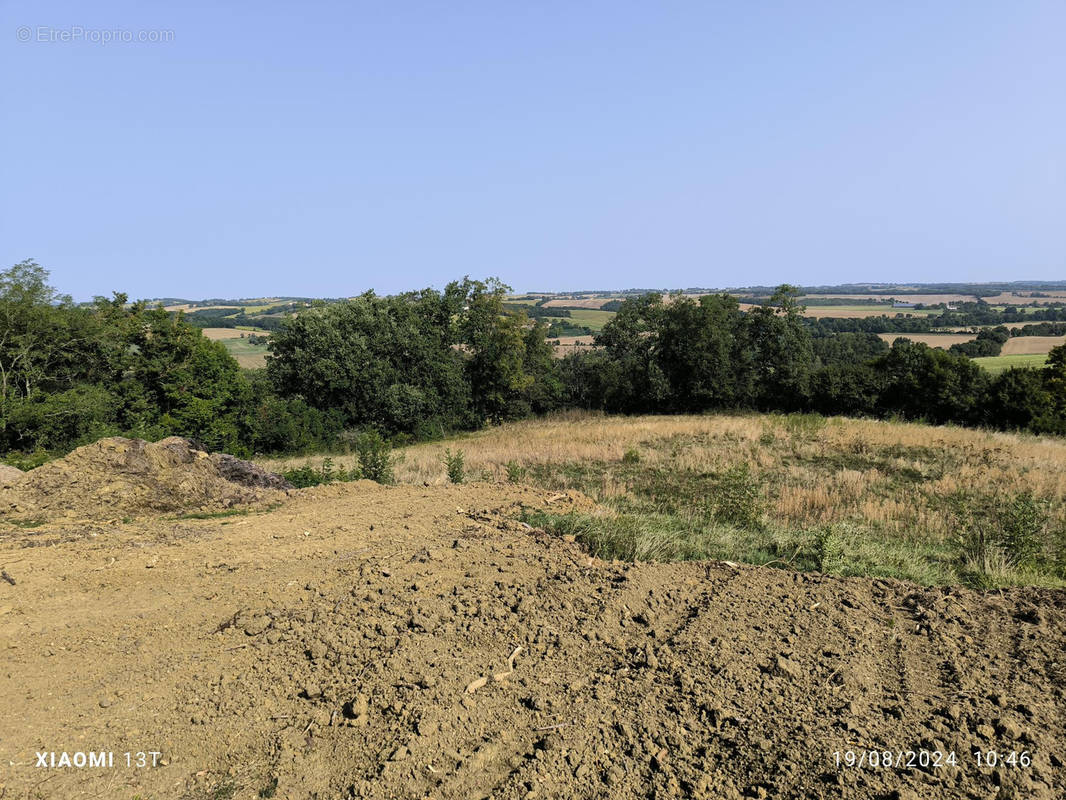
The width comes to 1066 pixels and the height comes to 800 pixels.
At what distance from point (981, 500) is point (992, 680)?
9.73 m

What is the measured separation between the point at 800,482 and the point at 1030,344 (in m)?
60.1

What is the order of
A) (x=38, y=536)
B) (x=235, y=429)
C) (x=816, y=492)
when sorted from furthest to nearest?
(x=235, y=429) < (x=816, y=492) < (x=38, y=536)

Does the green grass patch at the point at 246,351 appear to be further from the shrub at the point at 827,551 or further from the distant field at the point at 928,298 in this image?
the distant field at the point at 928,298

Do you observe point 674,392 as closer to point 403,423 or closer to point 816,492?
point 403,423

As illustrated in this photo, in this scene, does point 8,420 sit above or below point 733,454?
above

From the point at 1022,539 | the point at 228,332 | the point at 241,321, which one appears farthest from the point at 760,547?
the point at 241,321

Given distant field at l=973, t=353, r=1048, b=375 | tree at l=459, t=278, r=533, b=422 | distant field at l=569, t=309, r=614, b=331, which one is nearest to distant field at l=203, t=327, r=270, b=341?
tree at l=459, t=278, r=533, b=422

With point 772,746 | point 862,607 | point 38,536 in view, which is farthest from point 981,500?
point 38,536

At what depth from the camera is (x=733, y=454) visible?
1645 cm

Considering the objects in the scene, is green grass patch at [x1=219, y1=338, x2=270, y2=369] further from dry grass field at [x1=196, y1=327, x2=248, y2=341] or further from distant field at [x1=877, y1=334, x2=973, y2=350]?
distant field at [x1=877, y1=334, x2=973, y2=350]
